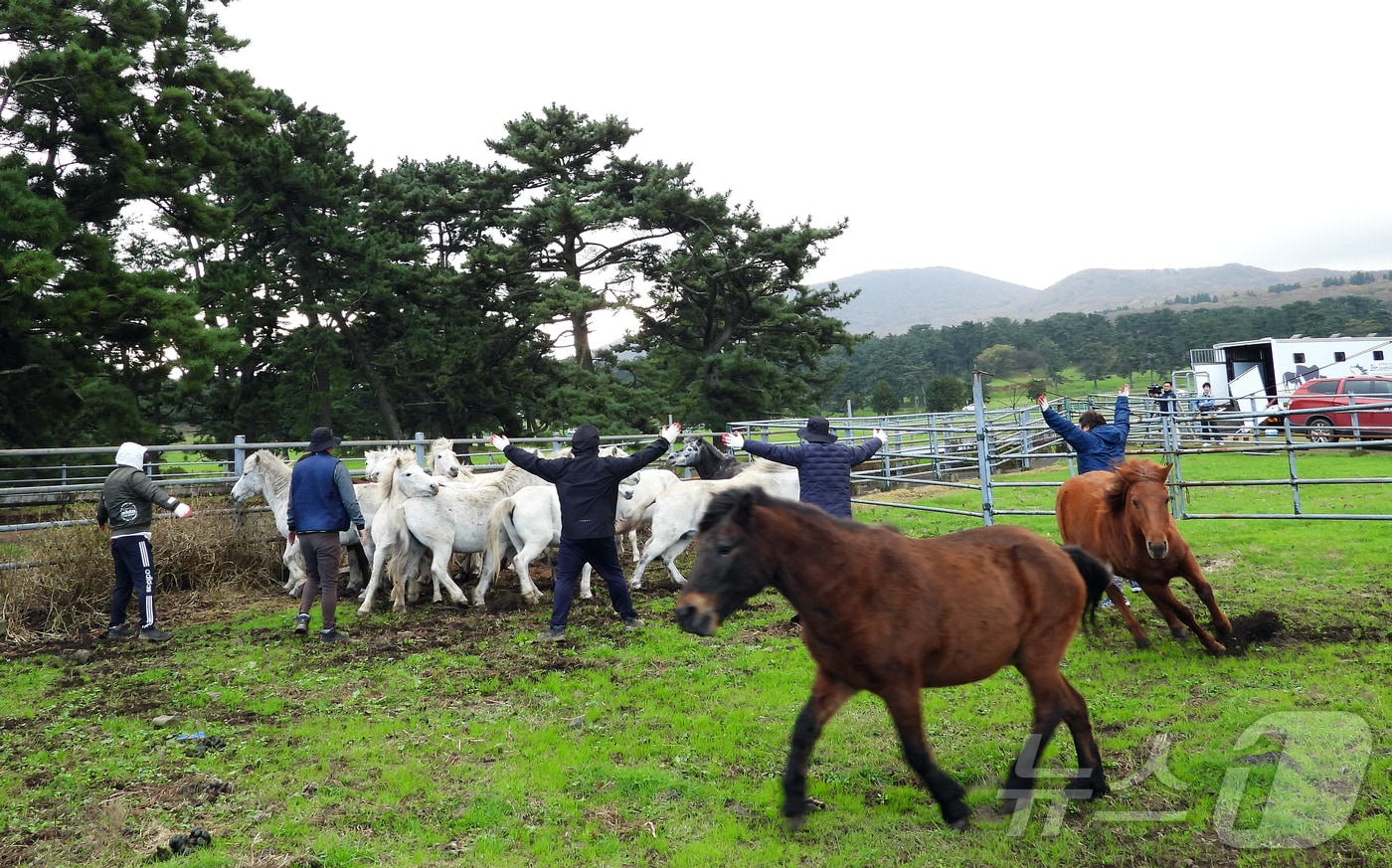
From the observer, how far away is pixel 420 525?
8680 millimetres

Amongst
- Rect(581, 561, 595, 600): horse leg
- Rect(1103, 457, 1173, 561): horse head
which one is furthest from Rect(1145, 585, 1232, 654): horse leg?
Rect(581, 561, 595, 600): horse leg

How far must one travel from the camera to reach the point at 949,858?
332 cm

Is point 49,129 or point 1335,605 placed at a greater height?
point 49,129

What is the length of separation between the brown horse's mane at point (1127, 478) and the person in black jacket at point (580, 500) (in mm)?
3518

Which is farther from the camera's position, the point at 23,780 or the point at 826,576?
the point at 23,780

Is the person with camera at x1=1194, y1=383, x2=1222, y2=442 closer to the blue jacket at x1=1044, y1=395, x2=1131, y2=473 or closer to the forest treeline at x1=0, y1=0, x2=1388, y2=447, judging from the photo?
the blue jacket at x1=1044, y1=395, x2=1131, y2=473

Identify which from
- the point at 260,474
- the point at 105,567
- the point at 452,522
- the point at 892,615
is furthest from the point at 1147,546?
the point at 105,567

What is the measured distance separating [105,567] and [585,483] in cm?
553

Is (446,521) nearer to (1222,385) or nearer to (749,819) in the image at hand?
(749,819)

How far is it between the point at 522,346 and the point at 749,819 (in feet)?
80.0

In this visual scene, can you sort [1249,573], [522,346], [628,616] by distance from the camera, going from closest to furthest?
[628,616], [1249,573], [522,346]

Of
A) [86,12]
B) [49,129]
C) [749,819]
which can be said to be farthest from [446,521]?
[86,12]

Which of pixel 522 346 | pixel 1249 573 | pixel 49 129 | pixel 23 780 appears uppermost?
pixel 49 129

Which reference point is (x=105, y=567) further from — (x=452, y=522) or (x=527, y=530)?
(x=527, y=530)
